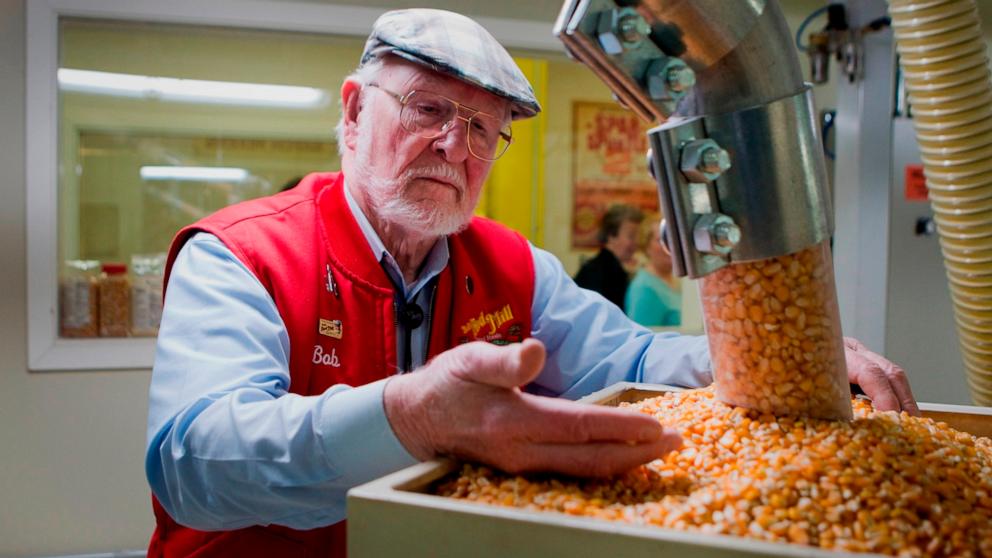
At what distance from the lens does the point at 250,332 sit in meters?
1.09

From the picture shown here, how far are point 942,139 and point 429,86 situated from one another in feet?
2.61

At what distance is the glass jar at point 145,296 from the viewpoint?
3230 mm

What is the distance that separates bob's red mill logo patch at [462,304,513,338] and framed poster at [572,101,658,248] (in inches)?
92.0

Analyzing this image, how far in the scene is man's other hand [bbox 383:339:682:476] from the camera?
688 mm

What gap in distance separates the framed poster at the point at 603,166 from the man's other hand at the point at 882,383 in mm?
2811

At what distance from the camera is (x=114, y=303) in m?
3.21

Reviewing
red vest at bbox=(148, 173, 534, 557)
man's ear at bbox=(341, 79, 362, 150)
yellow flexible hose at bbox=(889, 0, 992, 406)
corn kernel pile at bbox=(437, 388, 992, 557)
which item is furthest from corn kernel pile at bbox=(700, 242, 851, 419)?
man's ear at bbox=(341, 79, 362, 150)

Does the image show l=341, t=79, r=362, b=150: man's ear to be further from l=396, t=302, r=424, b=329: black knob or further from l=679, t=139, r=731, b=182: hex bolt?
l=679, t=139, r=731, b=182: hex bolt

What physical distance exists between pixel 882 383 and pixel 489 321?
70 cm

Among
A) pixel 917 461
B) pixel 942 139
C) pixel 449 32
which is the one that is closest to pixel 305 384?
pixel 449 32

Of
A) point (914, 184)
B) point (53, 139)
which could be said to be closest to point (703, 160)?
point (914, 184)

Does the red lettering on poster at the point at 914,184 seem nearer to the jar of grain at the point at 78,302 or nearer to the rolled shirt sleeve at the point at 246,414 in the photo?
the rolled shirt sleeve at the point at 246,414

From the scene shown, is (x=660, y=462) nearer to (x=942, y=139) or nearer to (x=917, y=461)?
(x=917, y=461)

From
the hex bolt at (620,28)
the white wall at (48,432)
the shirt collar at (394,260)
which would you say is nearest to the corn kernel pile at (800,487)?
the hex bolt at (620,28)
